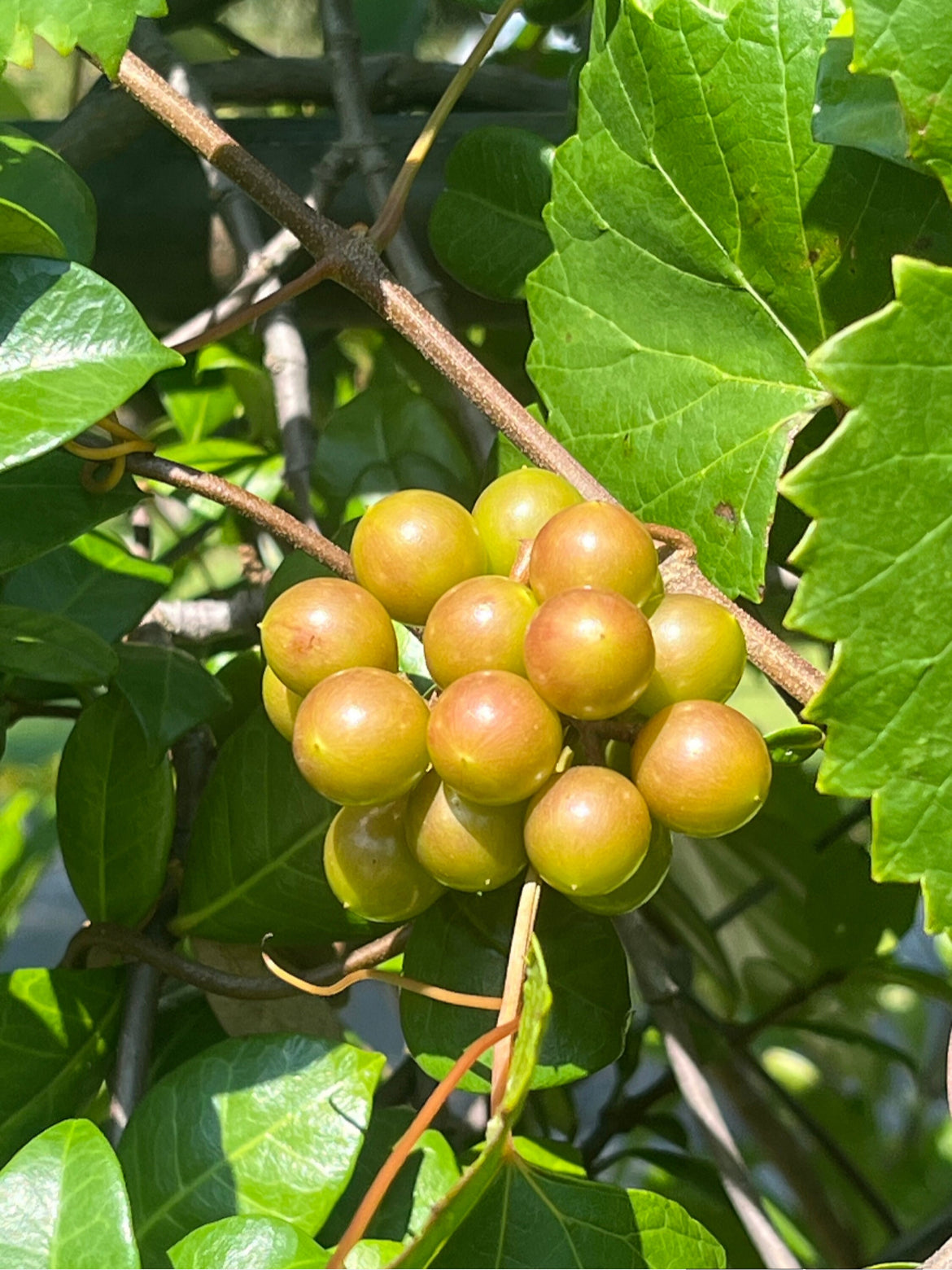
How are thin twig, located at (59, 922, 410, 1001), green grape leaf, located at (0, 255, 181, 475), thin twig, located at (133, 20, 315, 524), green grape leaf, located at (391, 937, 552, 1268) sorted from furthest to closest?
thin twig, located at (133, 20, 315, 524)
thin twig, located at (59, 922, 410, 1001)
green grape leaf, located at (0, 255, 181, 475)
green grape leaf, located at (391, 937, 552, 1268)

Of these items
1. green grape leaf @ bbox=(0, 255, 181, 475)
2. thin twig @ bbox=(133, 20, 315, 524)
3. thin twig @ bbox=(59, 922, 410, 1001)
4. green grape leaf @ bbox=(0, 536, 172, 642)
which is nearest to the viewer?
green grape leaf @ bbox=(0, 255, 181, 475)

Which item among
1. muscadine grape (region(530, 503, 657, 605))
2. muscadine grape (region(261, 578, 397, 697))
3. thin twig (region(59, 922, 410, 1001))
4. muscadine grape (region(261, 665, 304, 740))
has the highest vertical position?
muscadine grape (region(530, 503, 657, 605))

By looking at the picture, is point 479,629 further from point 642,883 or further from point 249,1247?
point 249,1247

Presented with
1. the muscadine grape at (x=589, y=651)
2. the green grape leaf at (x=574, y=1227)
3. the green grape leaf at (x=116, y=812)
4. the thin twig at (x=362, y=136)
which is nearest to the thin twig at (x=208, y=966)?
the green grape leaf at (x=116, y=812)

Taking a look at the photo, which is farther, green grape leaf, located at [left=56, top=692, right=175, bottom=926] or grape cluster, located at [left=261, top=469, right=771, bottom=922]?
green grape leaf, located at [left=56, top=692, right=175, bottom=926]

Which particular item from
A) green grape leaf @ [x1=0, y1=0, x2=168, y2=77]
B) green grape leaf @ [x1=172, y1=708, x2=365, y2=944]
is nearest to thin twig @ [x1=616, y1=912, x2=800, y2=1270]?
green grape leaf @ [x1=172, y1=708, x2=365, y2=944]

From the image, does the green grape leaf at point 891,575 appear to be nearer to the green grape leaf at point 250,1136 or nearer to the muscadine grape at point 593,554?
the muscadine grape at point 593,554

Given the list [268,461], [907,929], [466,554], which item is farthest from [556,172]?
[907,929]

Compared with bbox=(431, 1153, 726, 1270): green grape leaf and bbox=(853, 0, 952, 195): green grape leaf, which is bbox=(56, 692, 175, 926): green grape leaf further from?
bbox=(853, 0, 952, 195): green grape leaf
